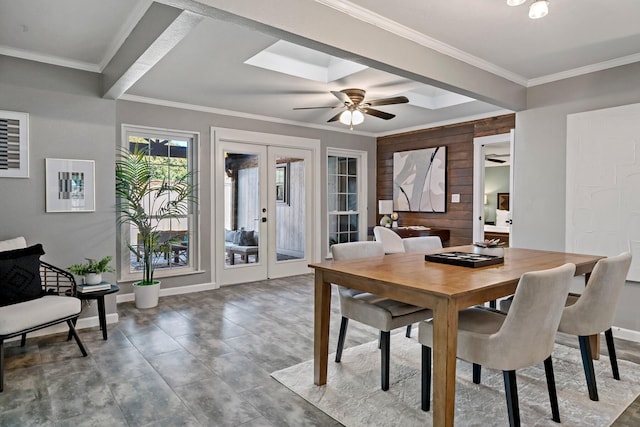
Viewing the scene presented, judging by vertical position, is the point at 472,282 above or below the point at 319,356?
above

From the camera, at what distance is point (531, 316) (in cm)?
181

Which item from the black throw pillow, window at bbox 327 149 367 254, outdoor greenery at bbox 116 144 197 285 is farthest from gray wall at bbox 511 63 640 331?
the black throw pillow

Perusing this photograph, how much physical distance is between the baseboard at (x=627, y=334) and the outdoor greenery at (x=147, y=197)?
4517 mm

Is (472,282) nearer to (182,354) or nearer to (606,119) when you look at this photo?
(182,354)

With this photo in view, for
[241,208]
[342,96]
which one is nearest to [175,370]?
[342,96]

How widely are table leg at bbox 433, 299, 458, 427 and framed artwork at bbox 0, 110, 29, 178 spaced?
3.58m

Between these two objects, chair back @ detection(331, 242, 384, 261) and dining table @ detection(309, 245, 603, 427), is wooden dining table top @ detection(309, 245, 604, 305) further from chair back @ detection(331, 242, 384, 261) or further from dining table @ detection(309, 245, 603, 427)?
chair back @ detection(331, 242, 384, 261)

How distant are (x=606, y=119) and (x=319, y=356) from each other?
319 cm

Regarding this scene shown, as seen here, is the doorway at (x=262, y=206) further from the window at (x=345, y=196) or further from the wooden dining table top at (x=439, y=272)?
the wooden dining table top at (x=439, y=272)

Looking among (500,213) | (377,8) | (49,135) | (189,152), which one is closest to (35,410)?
(49,135)

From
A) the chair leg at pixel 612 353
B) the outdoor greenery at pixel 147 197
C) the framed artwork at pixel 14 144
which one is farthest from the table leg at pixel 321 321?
the framed artwork at pixel 14 144

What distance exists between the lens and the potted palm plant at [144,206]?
4.30 m

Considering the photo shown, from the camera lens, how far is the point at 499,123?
5281 millimetres

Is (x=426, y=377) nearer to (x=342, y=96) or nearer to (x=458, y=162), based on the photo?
(x=342, y=96)
